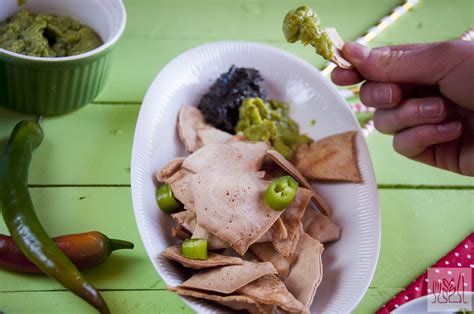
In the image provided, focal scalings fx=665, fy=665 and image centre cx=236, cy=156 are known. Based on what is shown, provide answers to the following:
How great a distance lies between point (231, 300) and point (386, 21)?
61.9 inches

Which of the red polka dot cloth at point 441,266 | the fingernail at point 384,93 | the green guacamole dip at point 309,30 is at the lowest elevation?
the red polka dot cloth at point 441,266

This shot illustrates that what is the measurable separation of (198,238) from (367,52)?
28.9 inches

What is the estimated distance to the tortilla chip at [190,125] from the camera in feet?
6.74

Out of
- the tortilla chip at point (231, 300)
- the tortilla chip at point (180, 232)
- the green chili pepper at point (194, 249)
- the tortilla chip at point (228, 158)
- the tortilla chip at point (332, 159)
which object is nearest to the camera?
the tortilla chip at point (231, 300)

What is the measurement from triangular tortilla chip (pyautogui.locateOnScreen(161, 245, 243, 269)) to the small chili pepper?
0.21 m

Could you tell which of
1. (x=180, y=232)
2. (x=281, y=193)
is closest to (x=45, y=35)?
(x=180, y=232)

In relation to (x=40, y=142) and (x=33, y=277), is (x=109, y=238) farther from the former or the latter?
(x=40, y=142)

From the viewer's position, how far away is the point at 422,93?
208cm

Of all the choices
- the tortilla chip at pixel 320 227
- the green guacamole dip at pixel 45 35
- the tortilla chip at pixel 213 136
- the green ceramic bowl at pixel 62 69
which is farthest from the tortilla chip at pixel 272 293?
the green guacamole dip at pixel 45 35

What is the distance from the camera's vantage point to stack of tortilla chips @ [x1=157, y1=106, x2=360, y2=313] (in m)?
1.62

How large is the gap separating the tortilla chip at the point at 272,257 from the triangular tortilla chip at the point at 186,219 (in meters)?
0.17

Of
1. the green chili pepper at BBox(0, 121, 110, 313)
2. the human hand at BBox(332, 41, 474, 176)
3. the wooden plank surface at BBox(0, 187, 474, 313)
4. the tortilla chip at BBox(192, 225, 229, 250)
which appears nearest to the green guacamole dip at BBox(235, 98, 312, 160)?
the human hand at BBox(332, 41, 474, 176)

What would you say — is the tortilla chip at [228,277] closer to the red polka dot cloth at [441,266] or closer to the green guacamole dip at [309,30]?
the red polka dot cloth at [441,266]

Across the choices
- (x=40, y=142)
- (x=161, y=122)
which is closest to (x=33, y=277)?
(x=40, y=142)
